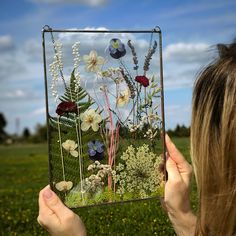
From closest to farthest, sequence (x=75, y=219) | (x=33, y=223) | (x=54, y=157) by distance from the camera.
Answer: (x=75, y=219)
(x=54, y=157)
(x=33, y=223)

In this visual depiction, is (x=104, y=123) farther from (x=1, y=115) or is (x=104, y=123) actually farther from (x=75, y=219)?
(x=1, y=115)

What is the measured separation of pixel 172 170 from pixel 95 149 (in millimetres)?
365

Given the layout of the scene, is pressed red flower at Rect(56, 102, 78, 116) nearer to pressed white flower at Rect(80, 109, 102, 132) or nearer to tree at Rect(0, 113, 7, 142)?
pressed white flower at Rect(80, 109, 102, 132)

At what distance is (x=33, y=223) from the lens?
711 centimetres

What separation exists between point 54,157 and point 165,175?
0.52m

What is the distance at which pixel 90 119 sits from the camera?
2.64 meters

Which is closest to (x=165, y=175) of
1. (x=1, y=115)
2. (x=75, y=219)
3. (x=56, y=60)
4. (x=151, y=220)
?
(x=75, y=219)

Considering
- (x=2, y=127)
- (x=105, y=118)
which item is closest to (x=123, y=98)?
(x=105, y=118)

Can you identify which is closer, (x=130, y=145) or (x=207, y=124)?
(x=207, y=124)

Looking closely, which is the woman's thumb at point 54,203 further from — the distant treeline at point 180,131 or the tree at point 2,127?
the tree at point 2,127

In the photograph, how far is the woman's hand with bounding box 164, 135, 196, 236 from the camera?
2.56 metres

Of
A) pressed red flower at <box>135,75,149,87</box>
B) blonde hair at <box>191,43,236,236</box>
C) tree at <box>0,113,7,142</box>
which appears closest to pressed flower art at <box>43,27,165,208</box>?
pressed red flower at <box>135,75,149,87</box>

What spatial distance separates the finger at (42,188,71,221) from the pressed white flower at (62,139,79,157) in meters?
0.24

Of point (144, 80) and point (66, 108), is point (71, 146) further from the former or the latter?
point (144, 80)
